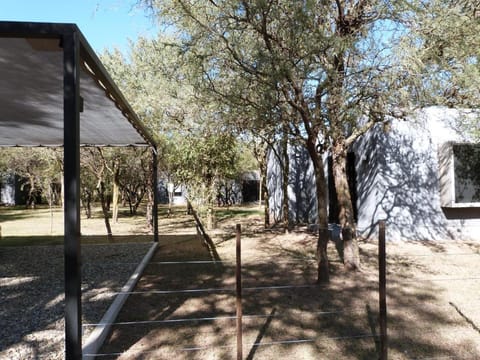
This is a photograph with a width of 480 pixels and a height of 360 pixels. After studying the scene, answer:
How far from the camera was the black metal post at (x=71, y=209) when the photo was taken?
222 centimetres

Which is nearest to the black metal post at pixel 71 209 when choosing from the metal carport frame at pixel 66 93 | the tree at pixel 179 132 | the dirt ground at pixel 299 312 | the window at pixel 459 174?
the metal carport frame at pixel 66 93

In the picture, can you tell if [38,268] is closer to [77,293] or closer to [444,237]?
[77,293]

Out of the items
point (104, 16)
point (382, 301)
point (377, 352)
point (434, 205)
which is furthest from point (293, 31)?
point (434, 205)

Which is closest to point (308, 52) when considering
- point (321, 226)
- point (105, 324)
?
point (321, 226)

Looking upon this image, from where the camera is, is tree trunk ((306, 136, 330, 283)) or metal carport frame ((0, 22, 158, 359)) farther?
tree trunk ((306, 136, 330, 283))

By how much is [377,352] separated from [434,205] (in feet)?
21.4

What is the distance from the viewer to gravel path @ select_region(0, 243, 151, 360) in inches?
121

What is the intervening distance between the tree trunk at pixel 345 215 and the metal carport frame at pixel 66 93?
3120mm

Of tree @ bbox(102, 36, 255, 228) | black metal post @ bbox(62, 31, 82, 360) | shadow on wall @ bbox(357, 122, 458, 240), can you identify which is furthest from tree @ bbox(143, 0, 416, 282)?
tree @ bbox(102, 36, 255, 228)

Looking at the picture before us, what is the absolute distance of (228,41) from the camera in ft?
14.2

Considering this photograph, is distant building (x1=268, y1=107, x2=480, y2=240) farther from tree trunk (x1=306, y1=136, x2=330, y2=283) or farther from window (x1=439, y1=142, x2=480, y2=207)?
tree trunk (x1=306, y1=136, x2=330, y2=283)

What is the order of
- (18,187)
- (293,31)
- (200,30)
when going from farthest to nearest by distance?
1. (18,187)
2. (200,30)
3. (293,31)

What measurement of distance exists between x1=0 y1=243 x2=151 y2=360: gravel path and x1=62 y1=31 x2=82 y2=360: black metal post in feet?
2.63

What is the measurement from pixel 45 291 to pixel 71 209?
3.02 meters
